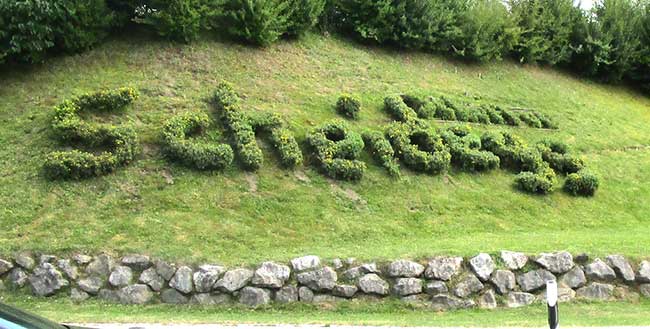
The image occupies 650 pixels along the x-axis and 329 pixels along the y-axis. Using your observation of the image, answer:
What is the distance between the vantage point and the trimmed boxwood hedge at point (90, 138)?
43.0 feet

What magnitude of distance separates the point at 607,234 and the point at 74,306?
1112cm

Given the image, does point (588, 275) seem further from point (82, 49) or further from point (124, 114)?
point (82, 49)

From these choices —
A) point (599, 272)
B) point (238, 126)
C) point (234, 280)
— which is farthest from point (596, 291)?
point (238, 126)

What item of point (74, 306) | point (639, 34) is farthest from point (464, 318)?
point (639, 34)

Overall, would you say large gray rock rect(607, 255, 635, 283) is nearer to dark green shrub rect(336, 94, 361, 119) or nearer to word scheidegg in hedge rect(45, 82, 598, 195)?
word scheidegg in hedge rect(45, 82, 598, 195)

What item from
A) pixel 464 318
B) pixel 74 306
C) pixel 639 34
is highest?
pixel 639 34

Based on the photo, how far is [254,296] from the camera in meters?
10.7

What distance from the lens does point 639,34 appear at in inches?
1209

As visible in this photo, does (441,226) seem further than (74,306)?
Yes

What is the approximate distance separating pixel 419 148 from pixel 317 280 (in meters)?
6.82

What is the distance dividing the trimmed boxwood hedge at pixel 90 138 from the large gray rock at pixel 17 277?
266 centimetres

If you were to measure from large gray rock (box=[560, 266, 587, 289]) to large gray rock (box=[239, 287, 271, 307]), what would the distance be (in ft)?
17.3

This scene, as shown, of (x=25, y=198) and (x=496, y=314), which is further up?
(x=496, y=314)

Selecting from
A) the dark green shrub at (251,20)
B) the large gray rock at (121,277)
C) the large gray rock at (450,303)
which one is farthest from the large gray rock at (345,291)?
the dark green shrub at (251,20)
